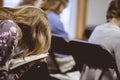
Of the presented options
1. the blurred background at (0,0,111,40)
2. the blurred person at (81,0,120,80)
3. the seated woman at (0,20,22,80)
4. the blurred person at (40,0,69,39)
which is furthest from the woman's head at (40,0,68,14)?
the seated woman at (0,20,22,80)

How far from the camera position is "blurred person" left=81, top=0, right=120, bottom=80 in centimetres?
189

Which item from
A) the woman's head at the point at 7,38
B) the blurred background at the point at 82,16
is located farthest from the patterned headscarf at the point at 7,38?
the blurred background at the point at 82,16

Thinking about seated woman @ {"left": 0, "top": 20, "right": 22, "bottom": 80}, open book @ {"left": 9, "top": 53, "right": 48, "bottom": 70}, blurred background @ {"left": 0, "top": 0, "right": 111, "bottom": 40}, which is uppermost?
seated woman @ {"left": 0, "top": 20, "right": 22, "bottom": 80}

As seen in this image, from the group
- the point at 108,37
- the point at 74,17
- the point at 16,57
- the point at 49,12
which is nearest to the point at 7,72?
the point at 16,57

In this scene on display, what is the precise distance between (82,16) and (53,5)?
1.63 meters

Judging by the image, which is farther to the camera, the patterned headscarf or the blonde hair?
the blonde hair

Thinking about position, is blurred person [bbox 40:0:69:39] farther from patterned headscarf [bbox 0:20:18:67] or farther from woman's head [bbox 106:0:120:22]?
patterned headscarf [bbox 0:20:18:67]

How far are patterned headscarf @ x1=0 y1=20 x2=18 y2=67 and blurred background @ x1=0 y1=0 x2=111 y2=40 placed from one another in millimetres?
2969

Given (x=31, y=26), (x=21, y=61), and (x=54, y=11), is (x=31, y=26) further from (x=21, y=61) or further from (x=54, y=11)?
(x=54, y=11)

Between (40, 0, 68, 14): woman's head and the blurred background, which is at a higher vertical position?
(40, 0, 68, 14): woman's head

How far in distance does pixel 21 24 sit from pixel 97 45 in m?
0.63

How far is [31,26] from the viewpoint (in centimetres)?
141

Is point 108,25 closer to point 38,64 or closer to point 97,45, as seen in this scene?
point 97,45

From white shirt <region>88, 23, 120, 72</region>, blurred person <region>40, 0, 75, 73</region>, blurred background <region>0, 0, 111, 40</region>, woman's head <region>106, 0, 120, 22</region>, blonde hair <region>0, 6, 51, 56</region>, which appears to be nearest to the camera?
blonde hair <region>0, 6, 51, 56</region>
